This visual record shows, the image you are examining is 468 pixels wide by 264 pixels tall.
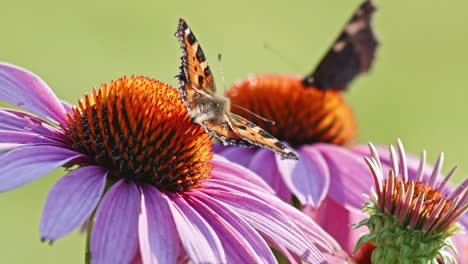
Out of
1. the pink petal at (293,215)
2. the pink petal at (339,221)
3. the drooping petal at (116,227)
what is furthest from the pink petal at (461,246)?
the drooping petal at (116,227)

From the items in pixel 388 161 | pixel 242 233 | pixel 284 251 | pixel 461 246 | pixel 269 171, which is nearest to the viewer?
pixel 242 233

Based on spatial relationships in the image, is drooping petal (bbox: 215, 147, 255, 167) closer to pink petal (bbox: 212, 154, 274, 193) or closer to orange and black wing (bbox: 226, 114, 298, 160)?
pink petal (bbox: 212, 154, 274, 193)

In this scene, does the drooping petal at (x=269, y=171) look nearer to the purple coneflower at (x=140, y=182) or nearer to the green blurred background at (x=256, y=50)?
the purple coneflower at (x=140, y=182)

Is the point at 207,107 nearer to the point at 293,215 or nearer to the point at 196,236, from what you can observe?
the point at 293,215

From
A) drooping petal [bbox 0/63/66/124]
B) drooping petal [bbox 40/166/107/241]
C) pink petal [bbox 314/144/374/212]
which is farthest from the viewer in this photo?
pink petal [bbox 314/144/374/212]

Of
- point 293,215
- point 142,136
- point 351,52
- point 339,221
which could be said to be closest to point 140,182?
point 142,136

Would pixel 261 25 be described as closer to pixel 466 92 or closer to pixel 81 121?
pixel 466 92

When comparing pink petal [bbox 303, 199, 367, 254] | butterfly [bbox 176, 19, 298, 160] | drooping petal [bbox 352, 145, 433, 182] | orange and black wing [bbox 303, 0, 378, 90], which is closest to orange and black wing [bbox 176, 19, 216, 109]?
butterfly [bbox 176, 19, 298, 160]
